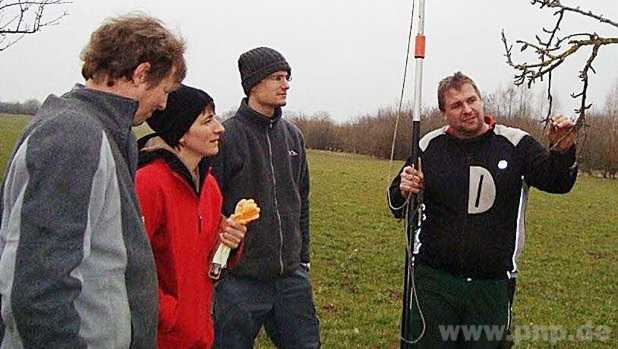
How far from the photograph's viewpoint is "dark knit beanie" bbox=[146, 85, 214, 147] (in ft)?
9.94

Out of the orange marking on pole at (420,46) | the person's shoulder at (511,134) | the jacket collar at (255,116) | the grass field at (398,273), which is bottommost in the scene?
the grass field at (398,273)

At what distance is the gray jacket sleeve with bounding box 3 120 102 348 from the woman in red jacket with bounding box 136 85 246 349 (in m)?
0.99

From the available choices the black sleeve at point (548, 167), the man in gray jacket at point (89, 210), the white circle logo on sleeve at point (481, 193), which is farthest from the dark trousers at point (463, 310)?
the man in gray jacket at point (89, 210)

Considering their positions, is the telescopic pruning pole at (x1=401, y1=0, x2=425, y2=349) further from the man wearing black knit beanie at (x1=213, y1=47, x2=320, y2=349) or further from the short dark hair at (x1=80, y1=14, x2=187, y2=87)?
the short dark hair at (x1=80, y1=14, x2=187, y2=87)

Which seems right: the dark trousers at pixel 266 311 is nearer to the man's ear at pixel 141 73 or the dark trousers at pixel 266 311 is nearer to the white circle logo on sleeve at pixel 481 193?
the white circle logo on sleeve at pixel 481 193

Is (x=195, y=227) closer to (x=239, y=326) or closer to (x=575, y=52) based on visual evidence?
(x=239, y=326)

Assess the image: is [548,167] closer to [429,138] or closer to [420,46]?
[429,138]

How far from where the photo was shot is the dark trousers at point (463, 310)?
12.9ft

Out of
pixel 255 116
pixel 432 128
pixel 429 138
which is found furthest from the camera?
pixel 432 128

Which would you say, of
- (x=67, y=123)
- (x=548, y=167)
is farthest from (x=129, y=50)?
(x=548, y=167)

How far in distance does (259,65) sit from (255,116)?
319mm

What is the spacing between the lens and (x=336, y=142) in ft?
197

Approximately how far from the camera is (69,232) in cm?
177

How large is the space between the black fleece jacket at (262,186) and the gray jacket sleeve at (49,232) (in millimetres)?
2078
